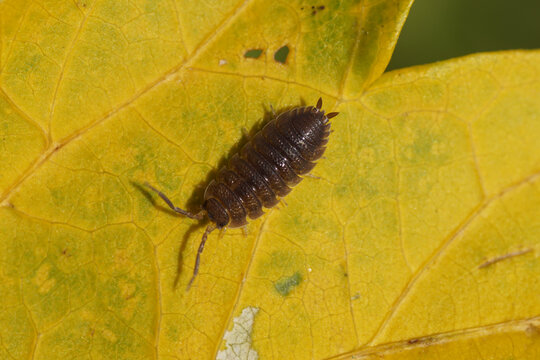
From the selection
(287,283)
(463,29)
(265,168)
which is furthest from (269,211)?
(463,29)

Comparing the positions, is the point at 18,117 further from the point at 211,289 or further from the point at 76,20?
the point at 211,289

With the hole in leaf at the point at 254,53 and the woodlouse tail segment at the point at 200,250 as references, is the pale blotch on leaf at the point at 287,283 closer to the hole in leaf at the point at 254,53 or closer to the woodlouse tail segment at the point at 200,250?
the woodlouse tail segment at the point at 200,250

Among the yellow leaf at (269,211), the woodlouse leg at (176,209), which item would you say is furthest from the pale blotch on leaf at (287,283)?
the woodlouse leg at (176,209)

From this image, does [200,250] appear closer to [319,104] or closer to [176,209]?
[176,209]

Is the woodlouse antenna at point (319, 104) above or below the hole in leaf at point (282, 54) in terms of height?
below

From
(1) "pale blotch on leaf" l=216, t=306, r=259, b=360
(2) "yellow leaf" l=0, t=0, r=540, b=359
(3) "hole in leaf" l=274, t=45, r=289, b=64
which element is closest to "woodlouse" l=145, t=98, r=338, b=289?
(2) "yellow leaf" l=0, t=0, r=540, b=359

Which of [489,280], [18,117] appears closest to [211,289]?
[18,117]

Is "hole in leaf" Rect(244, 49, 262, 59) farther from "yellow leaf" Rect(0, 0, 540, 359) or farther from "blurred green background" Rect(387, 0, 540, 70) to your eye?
"blurred green background" Rect(387, 0, 540, 70)
